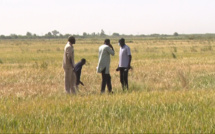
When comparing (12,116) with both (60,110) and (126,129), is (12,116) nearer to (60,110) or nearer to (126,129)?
(60,110)

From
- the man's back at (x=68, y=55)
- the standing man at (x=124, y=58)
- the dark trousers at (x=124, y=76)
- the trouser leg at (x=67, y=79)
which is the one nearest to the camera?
the man's back at (x=68, y=55)

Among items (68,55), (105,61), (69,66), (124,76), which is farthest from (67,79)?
(124,76)

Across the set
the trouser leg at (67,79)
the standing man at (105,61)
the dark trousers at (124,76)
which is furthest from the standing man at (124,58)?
the trouser leg at (67,79)

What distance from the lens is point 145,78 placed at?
13469mm

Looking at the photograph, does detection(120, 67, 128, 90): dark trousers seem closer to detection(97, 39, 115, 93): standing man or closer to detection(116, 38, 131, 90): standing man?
detection(116, 38, 131, 90): standing man

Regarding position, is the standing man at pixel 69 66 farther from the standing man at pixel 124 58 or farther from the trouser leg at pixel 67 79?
the standing man at pixel 124 58

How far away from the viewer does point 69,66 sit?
378 inches

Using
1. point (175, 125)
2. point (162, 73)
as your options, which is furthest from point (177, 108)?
point (162, 73)

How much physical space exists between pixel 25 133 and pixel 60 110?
5.57 feet

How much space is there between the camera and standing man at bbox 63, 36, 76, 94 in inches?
369

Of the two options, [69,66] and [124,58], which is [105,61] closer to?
[124,58]

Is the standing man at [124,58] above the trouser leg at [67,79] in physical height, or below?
above

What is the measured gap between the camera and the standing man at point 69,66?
369 inches

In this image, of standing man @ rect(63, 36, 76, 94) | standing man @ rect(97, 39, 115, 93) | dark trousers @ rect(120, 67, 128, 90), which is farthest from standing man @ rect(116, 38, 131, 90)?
standing man @ rect(63, 36, 76, 94)
